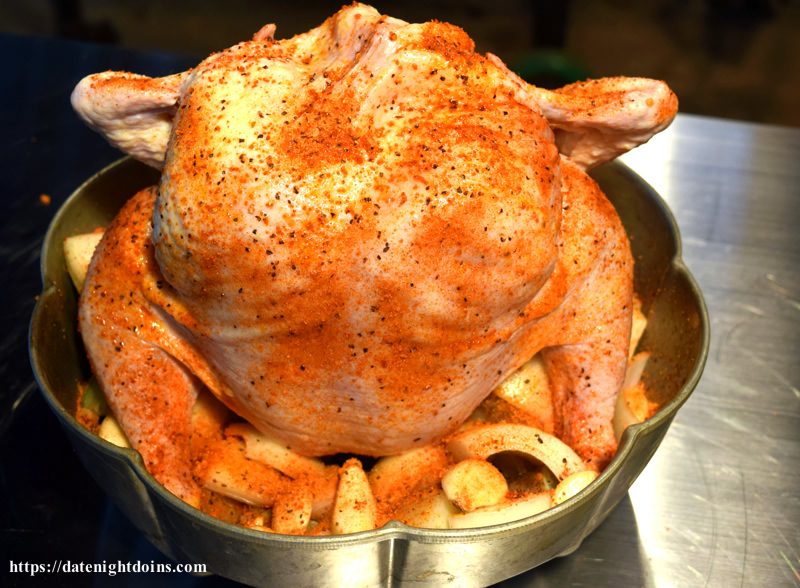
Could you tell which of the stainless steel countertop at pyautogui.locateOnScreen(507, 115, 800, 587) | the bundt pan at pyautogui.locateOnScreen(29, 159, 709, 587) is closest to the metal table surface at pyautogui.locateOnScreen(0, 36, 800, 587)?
the stainless steel countertop at pyautogui.locateOnScreen(507, 115, 800, 587)

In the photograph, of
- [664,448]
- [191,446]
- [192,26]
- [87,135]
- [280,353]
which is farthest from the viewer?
[192,26]

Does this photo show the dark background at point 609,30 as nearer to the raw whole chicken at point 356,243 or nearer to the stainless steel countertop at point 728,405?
the stainless steel countertop at point 728,405

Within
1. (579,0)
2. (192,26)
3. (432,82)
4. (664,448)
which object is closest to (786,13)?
(579,0)

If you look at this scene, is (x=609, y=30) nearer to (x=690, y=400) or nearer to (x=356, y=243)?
(x=690, y=400)

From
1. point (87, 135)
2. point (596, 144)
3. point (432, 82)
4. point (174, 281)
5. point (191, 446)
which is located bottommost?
point (191, 446)

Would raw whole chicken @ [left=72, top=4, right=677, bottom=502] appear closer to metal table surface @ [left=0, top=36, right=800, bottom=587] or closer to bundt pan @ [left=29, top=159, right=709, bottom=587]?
bundt pan @ [left=29, top=159, right=709, bottom=587]

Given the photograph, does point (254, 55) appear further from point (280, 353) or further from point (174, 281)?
point (280, 353)
